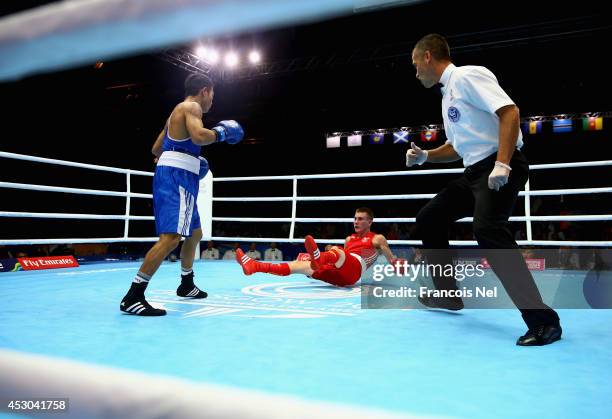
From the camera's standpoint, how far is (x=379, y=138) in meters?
11.9

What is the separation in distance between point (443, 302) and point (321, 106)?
32.5 feet

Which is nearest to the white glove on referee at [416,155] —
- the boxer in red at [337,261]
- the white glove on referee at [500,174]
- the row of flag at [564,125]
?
the white glove on referee at [500,174]

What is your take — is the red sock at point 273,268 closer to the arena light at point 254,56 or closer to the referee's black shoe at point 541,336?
the referee's black shoe at point 541,336

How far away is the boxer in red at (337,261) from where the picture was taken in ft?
9.14

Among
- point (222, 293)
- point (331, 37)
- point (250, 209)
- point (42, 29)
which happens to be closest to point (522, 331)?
point (222, 293)

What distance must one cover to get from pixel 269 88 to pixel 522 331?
9.94 metres

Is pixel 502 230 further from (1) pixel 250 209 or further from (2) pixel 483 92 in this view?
(1) pixel 250 209

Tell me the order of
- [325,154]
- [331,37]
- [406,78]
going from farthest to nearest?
[325,154] → [406,78] → [331,37]

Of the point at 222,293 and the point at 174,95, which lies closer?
the point at 222,293

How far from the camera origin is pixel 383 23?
7746mm

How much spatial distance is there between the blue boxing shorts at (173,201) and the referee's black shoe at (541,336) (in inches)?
58.9

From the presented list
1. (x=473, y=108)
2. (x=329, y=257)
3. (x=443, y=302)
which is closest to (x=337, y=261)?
(x=329, y=257)

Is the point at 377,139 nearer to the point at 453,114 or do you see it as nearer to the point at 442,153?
the point at 442,153

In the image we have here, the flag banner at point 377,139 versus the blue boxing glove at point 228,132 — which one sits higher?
the flag banner at point 377,139
